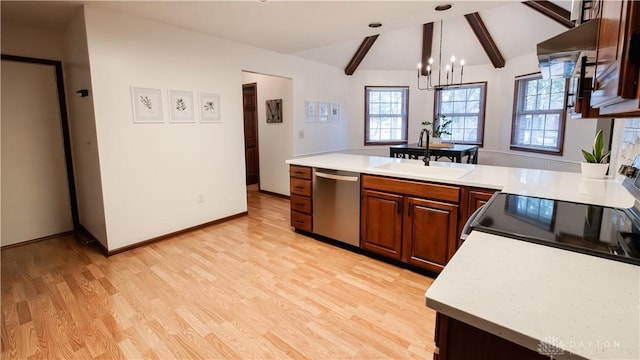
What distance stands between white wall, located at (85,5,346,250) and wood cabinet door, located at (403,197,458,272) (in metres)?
2.45

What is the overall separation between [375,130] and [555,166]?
10.4 feet

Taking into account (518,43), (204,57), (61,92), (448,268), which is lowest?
(448,268)

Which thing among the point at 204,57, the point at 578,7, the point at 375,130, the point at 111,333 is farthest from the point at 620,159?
the point at 375,130

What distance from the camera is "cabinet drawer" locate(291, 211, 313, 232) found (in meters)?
3.43

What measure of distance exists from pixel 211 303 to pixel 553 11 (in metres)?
5.24

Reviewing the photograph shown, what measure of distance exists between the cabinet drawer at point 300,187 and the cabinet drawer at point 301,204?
0.19 ft

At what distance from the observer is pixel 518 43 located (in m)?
4.93

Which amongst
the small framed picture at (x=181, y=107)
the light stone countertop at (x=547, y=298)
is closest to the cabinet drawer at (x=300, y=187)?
the small framed picture at (x=181, y=107)

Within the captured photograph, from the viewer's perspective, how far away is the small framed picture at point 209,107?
142 inches

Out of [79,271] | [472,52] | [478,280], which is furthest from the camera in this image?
[472,52]

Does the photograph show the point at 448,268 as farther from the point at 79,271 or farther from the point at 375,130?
the point at 375,130

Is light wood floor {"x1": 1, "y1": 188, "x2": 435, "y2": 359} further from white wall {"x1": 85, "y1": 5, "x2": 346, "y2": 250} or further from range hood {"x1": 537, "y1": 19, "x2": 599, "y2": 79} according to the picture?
range hood {"x1": 537, "y1": 19, "x2": 599, "y2": 79}

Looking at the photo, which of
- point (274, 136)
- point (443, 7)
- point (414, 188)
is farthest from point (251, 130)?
point (414, 188)

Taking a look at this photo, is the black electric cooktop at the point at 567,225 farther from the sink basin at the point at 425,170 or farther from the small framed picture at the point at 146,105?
the small framed picture at the point at 146,105
